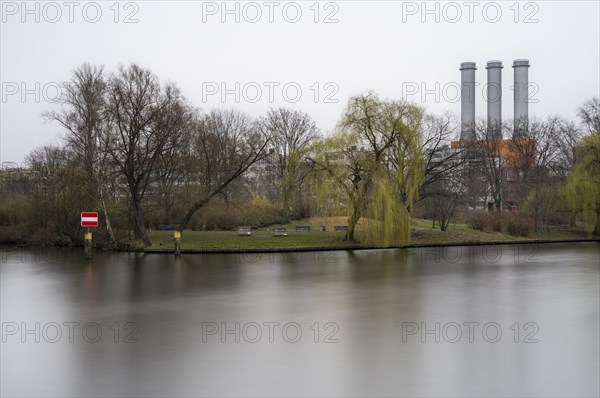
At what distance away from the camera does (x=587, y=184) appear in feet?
121

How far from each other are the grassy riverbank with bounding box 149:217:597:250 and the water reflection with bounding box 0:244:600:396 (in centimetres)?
796

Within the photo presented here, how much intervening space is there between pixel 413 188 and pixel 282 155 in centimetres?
2471

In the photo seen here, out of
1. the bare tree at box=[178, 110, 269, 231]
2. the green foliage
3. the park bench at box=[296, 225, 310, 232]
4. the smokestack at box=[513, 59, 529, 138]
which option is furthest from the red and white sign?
the smokestack at box=[513, 59, 529, 138]

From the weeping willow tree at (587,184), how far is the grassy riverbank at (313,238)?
1594 mm

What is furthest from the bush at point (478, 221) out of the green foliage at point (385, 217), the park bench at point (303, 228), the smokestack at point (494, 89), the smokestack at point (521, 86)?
the smokestack at point (521, 86)

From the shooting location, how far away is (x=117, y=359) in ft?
27.5

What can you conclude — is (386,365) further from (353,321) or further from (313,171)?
(313,171)

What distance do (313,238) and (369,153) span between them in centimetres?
576

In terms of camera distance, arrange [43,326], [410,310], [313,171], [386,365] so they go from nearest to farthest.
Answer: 1. [386,365]
2. [43,326]
3. [410,310]
4. [313,171]

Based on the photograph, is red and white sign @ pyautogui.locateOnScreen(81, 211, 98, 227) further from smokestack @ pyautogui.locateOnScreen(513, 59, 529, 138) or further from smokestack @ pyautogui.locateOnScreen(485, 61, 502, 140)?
smokestack @ pyautogui.locateOnScreen(513, 59, 529, 138)

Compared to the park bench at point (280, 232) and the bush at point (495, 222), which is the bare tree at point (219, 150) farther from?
the bush at point (495, 222)

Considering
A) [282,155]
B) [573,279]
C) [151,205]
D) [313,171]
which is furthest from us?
[282,155]

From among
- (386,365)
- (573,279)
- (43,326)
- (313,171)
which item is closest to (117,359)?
(43,326)

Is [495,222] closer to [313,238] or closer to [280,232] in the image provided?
[313,238]
